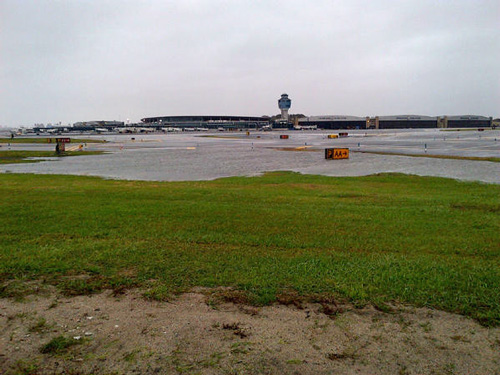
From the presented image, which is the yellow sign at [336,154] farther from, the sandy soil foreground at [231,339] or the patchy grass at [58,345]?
the patchy grass at [58,345]

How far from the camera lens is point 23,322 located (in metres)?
5.39

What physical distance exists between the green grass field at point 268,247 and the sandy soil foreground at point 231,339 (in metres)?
0.44

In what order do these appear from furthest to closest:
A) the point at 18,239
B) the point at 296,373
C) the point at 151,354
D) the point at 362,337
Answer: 1. the point at 18,239
2. the point at 362,337
3. the point at 151,354
4. the point at 296,373

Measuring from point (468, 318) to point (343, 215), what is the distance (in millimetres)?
6475

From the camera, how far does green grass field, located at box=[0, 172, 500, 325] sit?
6.42m

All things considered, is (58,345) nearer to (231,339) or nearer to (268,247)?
(231,339)

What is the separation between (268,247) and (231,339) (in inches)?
145

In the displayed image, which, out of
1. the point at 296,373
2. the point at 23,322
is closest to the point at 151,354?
the point at 296,373

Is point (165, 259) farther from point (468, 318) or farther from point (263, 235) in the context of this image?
point (468, 318)

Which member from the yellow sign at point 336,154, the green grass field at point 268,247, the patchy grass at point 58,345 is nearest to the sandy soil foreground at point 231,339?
the patchy grass at point 58,345

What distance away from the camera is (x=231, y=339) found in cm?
500

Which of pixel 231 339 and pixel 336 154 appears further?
pixel 336 154

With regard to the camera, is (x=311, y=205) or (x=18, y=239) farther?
(x=311, y=205)

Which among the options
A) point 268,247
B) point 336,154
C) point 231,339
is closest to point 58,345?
point 231,339
